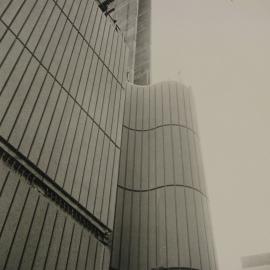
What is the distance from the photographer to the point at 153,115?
11.4 metres

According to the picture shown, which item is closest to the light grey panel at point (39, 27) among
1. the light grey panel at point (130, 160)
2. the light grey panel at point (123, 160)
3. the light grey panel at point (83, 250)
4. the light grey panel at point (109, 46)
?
the light grey panel at point (109, 46)

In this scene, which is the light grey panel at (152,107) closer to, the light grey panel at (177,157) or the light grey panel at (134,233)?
the light grey panel at (177,157)

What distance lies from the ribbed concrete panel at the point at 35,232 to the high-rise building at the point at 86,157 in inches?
0.6

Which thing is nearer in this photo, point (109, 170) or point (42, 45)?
point (42, 45)

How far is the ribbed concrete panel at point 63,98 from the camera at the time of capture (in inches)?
214

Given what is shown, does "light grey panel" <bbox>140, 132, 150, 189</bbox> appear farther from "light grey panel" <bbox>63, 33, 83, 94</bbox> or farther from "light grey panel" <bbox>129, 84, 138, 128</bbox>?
"light grey panel" <bbox>63, 33, 83, 94</bbox>

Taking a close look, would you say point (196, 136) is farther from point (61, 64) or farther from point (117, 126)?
point (61, 64)

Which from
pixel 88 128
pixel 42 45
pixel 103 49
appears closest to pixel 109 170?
pixel 88 128

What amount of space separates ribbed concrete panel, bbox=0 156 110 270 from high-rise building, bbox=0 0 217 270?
16 millimetres

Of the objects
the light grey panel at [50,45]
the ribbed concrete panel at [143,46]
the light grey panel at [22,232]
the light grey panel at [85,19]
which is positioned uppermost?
the ribbed concrete panel at [143,46]

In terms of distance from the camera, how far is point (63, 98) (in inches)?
259

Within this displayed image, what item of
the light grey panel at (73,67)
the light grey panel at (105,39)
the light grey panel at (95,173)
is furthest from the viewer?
the light grey panel at (105,39)

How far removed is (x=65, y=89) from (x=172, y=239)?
4.26 m

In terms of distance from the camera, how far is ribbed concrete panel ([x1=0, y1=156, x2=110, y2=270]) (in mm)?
4488
